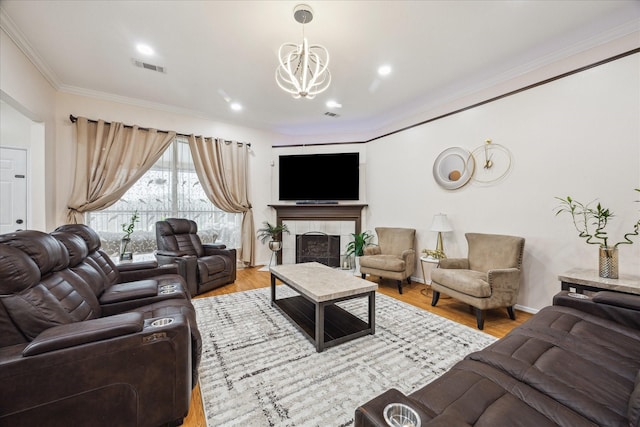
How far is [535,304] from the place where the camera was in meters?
2.94

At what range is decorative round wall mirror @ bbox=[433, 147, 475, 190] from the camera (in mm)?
3580

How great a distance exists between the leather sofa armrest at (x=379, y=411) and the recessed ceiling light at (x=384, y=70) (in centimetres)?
339

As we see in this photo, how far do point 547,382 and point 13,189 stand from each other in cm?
599

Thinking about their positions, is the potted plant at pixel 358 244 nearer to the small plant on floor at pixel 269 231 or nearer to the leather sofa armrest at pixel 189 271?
the small plant on floor at pixel 269 231

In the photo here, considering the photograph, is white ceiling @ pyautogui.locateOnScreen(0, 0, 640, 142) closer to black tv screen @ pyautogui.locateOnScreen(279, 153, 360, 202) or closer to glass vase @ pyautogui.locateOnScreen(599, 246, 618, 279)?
black tv screen @ pyautogui.locateOnScreen(279, 153, 360, 202)

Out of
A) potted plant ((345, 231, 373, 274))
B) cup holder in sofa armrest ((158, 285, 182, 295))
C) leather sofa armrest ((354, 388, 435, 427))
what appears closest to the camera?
leather sofa armrest ((354, 388, 435, 427))

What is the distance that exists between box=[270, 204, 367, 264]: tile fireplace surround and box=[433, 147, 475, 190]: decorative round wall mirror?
1639 millimetres

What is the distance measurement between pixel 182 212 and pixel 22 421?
3.84 metres

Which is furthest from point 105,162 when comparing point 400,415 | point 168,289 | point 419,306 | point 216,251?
point 419,306

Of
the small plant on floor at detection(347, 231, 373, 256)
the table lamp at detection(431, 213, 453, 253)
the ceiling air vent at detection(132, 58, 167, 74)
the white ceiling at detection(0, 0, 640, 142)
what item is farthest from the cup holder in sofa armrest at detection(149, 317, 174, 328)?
the small plant on floor at detection(347, 231, 373, 256)

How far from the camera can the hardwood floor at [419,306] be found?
1557 mm

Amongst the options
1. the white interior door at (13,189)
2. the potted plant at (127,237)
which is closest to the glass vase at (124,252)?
the potted plant at (127,237)

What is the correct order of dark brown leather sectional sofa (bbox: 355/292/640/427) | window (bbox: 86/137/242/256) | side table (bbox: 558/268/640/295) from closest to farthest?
1. dark brown leather sectional sofa (bbox: 355/292/640/427)
2. side table (bbox: 558/268/640/295)
3. window (bbox: 86/137/242/256)

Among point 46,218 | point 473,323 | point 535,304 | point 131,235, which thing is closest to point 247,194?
point 131,235
